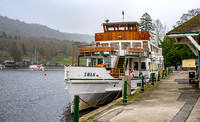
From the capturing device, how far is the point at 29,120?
14055 millimetres

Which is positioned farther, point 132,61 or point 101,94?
point 132,61

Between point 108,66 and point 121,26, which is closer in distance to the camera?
point 108,66

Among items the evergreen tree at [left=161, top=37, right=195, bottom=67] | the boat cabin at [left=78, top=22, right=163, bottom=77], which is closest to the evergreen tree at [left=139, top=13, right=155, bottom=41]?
the evergreen tree at [left=161, top=37, right=195, bottom=67]

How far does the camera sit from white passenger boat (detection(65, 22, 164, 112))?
13.0 m

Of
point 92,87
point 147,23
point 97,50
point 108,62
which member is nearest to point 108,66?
point 108,62

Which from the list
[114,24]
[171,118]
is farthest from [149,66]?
[171,118]

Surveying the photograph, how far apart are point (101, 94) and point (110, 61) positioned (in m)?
3.16

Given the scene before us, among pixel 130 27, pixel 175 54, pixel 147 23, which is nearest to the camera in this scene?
pixel 130 27

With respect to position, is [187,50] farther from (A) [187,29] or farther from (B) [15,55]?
(B) [15,55]

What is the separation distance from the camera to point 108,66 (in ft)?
54.1

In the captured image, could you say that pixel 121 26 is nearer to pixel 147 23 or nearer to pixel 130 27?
pixel 130 27

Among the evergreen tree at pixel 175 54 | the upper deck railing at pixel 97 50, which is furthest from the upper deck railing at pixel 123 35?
the evergreen tree at pixel 175 54

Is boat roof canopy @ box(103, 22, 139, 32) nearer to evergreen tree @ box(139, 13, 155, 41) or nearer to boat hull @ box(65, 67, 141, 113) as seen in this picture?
boat hull @ box(65, 67, 141, 113)

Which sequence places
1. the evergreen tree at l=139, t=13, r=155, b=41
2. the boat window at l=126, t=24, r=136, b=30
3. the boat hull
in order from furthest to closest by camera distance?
the evergreen tree at l=139, t=13, r=155, b=41 < the boat window at l=126, t=24, r=136, b=30 < the boat hull
